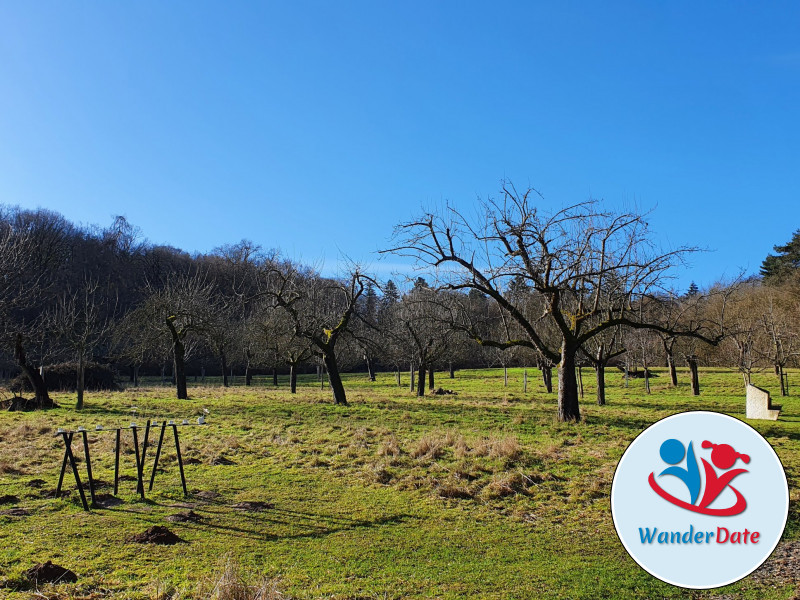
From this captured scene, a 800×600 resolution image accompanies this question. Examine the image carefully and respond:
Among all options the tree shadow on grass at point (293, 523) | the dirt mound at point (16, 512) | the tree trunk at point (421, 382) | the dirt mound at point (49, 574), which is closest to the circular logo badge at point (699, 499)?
the tree shadow on grass at point (293, 523)

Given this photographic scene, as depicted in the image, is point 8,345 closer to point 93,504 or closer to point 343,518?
point 93,504

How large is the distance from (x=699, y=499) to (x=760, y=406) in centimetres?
1859

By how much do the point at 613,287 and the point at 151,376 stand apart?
55.9 meters

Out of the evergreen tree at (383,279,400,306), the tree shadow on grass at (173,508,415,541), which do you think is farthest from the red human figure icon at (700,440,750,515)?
the evergreen tree at (383,279,400,306)

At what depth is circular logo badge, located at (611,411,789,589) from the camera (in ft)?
13.1

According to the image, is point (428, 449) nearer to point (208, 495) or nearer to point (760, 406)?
point (208, 495)

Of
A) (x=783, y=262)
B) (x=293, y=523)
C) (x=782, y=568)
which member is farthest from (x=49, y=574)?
(x=783, y=262)

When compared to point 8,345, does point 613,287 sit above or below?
above

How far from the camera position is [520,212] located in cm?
1609

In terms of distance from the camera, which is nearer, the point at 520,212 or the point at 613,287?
the point at 520,212

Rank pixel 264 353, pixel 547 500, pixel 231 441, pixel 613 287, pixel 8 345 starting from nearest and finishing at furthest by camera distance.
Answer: pixel 547 500 < pixel 231 441 < pixel 613 287 < pixel 8 345 < pixel 264 353

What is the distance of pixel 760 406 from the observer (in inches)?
763

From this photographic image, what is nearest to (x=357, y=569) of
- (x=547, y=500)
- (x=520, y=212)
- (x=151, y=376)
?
(x=547, y=500)

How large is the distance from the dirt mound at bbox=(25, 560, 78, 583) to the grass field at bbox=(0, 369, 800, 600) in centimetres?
12
